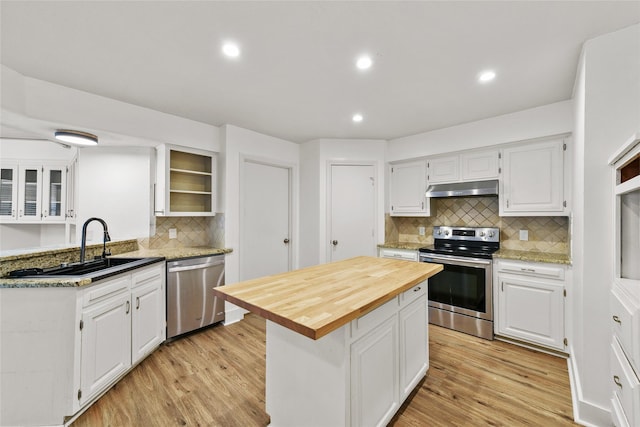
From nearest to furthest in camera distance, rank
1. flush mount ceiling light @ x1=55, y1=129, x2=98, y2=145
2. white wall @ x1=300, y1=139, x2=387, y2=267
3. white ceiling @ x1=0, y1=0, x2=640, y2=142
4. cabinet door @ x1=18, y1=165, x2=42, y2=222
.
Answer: white ceiling @ x1=0, y1=0, x2=640, y2=142
flush mount ceiling light @ x1=55, y1=129, x2=98, y2=145
cabinet door @ x1=18, y1=165, x2=42, y2=222
white wall @ x1=300, y1=139, x2=387, y2=267

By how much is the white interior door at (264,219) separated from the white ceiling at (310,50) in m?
1.14

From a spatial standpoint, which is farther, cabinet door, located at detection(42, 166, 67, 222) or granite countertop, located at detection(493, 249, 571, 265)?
cabinet door, located at detection(42, 166, 67, 222)

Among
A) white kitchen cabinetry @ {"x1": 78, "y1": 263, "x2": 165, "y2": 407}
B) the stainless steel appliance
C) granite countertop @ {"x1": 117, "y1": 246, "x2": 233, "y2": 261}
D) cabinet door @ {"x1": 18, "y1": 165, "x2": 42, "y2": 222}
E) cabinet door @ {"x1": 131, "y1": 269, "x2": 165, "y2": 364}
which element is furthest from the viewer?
cabinet door @ {"x1": 18, "y1": 165, "x2": 42, "y2": 222}

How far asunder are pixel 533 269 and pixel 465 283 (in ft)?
2.13

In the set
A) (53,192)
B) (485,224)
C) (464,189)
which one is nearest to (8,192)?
(53,192)

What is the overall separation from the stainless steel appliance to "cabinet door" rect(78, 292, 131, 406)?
3158 millimetres

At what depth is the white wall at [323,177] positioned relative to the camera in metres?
3.79

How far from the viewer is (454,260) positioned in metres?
3.04

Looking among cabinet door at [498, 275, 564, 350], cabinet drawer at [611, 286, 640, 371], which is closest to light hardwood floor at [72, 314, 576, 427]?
cabinet door at [498, 275, 564, 350]

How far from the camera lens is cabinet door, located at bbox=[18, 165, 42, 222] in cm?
296

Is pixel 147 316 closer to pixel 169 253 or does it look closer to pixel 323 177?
pixel 169 253

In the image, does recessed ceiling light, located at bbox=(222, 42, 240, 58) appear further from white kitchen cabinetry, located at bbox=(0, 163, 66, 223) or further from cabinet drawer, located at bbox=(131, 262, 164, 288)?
white kitchen cabinetry, located at bbox=(0, 163, 66, 223)

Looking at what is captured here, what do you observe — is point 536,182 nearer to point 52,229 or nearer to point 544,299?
point 544,299

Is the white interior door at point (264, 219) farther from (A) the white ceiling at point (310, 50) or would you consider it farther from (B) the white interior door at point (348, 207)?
(A) the white ceiling at point (310, 50)
